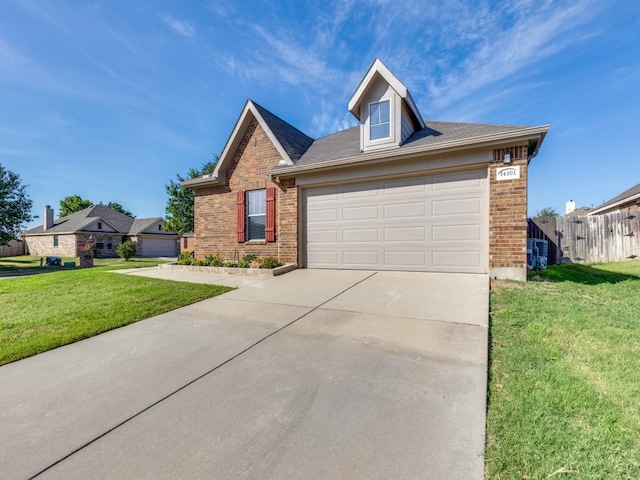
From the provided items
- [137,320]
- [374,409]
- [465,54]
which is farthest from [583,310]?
[465,54]

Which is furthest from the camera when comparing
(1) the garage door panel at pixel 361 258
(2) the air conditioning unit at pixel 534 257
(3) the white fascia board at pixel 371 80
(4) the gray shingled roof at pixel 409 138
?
(3) the white fascia board at pixel 371 80

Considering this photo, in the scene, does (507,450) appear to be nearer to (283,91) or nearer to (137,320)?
(137,320)

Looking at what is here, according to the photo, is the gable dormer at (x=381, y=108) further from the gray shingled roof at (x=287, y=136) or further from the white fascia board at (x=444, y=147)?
the gray shingled roof at (x=287, y=136)

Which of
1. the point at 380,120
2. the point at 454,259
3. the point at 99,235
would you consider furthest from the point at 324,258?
the point at 99,235

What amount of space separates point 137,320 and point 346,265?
5.16 meters

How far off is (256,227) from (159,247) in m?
31.0

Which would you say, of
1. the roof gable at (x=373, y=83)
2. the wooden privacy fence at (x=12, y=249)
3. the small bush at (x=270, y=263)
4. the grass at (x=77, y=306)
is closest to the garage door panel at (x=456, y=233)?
the roof gable at (x=373, y=83)

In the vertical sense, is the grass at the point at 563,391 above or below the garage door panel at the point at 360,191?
below

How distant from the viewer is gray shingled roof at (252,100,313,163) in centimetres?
934

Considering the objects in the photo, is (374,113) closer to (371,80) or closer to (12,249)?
(371,80)

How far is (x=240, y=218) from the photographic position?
9680 millimetres

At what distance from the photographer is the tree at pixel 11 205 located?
880 inches

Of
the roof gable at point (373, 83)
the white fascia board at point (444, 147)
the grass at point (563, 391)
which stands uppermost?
the roof gable at point (373, 83)

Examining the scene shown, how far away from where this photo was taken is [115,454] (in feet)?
5.67
